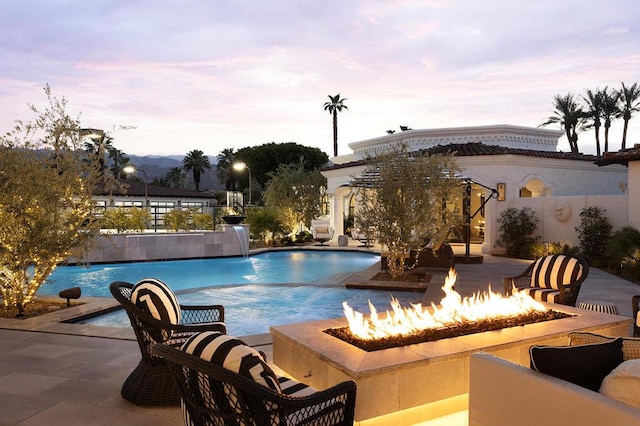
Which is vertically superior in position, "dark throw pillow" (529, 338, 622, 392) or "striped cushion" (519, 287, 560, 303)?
"dark throw pillow" (529, 338, 622, 392)

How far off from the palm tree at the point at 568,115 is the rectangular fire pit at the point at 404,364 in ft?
141

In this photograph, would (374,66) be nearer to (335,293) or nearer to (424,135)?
(424,135)

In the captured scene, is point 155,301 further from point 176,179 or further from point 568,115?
point 176,179

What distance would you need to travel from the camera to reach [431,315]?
210 inches

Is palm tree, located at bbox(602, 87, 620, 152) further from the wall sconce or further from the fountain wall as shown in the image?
the fountain wall

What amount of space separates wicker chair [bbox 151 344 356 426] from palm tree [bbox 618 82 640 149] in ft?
149

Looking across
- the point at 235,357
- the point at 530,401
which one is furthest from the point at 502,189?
the point at 235,357

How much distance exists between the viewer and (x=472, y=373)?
3.24 metres

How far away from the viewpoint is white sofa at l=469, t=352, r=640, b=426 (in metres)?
2.45

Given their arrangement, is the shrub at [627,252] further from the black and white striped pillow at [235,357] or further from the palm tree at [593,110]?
the palm tree at [593,110]

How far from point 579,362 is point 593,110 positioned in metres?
45.8

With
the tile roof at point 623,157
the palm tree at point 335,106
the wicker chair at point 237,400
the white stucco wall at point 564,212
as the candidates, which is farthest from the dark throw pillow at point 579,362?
the palm tree at point 335,106

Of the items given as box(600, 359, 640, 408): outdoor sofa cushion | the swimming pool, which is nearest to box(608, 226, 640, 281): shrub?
the swimming pool

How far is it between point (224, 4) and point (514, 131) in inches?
551
